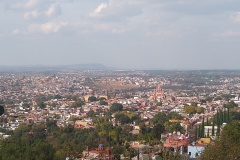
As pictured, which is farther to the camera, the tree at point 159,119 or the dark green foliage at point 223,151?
the tree at point 159,119

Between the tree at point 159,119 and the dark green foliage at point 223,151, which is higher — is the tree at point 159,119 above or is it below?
below

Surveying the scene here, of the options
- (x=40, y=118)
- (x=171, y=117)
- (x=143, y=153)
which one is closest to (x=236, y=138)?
(x=143, y=153)

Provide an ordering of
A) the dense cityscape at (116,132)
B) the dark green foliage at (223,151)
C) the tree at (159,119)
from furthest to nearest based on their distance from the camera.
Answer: the tree at (159,119)
the dense cityscape at (116,132)
the dark green foliage at (223,151)

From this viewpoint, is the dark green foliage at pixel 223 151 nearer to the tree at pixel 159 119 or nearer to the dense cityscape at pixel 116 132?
the dense cityscape at pixel 116 132

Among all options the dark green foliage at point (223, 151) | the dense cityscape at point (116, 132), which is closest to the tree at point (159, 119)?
the dense cityscape at point (116, 132)

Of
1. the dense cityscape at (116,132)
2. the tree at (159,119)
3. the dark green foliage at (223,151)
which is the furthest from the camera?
the tree at (159,119)

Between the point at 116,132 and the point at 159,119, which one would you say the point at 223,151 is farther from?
the point at 159,119

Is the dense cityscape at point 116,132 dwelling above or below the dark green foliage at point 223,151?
below

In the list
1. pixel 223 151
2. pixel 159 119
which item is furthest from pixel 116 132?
pixel 223 151

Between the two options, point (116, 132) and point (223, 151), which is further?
point (116, 132)

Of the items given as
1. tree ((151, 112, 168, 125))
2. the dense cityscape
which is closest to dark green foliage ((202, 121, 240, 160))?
the dense cityscape

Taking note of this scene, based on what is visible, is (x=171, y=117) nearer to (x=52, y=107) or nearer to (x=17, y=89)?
(x=52, y=107)

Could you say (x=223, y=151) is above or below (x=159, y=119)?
A: above
